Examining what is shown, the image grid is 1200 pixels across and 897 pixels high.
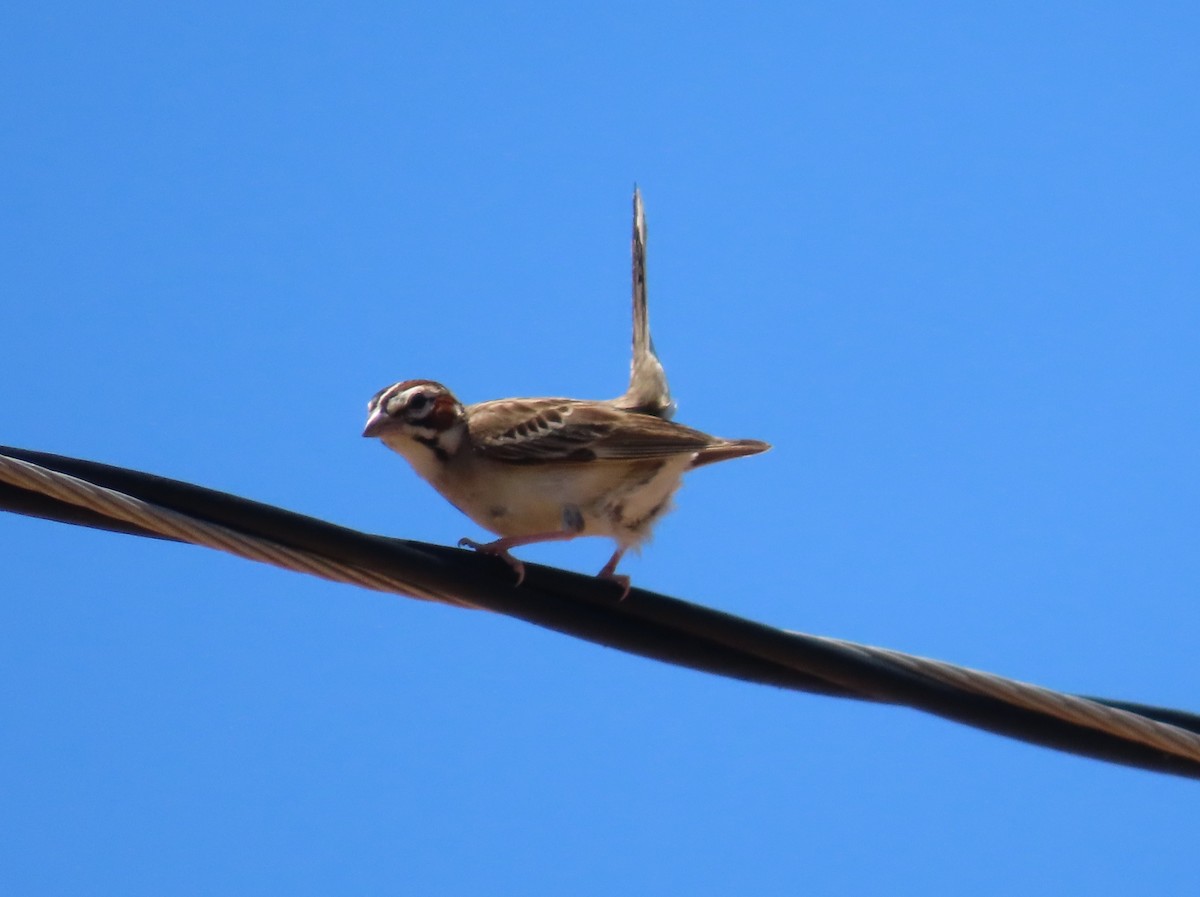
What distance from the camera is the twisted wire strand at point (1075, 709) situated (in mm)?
4676

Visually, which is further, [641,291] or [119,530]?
[641,291]

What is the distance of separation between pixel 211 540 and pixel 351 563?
0.45 meters

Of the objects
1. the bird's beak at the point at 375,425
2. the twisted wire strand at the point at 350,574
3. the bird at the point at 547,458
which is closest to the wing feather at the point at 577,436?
the bird at the point at 547,458

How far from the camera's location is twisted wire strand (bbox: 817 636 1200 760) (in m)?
4.68

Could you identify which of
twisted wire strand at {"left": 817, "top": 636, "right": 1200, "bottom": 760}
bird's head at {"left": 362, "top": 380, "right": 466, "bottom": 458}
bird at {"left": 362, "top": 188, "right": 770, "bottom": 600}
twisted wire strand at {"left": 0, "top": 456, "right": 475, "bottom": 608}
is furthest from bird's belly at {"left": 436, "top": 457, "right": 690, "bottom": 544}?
twisted wire strand at {"left": 817, "top": 636, "right": 1200, "bottom": 760}

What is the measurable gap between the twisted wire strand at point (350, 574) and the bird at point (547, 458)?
2.75m

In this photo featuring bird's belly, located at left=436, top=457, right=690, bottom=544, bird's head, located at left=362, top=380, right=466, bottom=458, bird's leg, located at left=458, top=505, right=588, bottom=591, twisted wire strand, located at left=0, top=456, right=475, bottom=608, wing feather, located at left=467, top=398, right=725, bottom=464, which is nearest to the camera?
twisted wire strand, located at left=0, top=456, right=475, bottom=608

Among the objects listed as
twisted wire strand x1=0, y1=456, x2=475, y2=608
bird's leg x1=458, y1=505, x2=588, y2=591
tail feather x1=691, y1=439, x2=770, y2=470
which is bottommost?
twisted wire strand x1=0, y1=456, x2=475, y2=608

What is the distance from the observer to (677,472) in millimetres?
7949

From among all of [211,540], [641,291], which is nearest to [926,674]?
[211,540]

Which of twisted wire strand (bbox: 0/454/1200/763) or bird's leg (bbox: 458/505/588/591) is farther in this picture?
bird's leg (bbox: 458/505/588/591)

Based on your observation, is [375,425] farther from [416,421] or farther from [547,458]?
[547,458]

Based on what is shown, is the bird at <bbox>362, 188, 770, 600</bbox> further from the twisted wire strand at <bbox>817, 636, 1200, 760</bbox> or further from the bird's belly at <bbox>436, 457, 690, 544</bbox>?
the twisted wire strand at <bbox>817, 636, 1200, 760</bbox>

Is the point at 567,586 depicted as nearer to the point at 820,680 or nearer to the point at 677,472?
the point at 820,680
